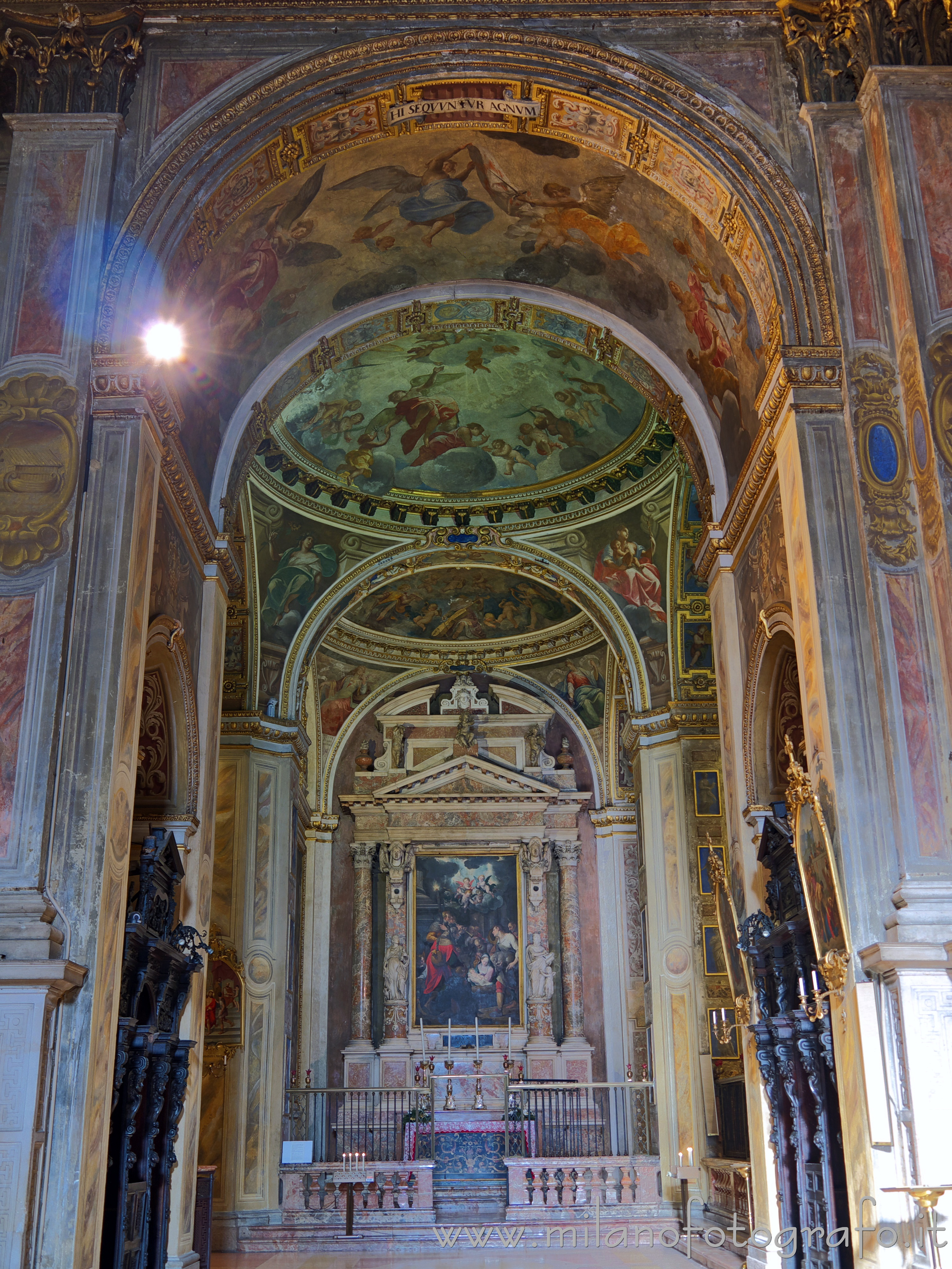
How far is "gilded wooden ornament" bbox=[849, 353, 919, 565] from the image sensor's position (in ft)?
31.3

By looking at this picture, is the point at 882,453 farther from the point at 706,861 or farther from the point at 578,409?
the point at 706,861

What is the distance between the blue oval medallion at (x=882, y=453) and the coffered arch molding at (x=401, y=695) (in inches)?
588

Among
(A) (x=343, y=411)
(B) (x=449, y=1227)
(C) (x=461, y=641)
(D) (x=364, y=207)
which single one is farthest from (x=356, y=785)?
(D) (x=364, y=207)

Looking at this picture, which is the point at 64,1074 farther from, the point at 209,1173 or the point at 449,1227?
the point at 449,1227

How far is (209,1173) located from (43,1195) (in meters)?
5.94

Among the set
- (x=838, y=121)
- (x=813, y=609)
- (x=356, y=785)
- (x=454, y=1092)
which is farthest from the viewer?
(x=356, y=785)

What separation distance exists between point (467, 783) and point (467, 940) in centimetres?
298

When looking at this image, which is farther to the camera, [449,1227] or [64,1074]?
[449,1227]

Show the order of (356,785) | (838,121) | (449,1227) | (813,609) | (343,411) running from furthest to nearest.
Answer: (356,785) < (343,411) < (449,1227) < (838,121) < (813,609)

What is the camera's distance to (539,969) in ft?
75.8

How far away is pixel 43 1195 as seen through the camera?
26.5 ft

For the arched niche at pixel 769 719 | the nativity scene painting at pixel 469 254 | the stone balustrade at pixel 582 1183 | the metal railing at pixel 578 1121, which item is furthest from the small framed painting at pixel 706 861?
the nativity scene painting at pixel 469 254

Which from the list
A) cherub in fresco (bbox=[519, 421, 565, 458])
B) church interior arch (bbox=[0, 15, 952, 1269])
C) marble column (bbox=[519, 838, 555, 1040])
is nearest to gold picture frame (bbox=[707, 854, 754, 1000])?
church interior arch (bbox=[0, 15, 952, 1269])

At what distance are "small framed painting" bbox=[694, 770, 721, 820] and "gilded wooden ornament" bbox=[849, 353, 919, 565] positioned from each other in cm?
972
